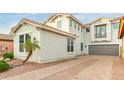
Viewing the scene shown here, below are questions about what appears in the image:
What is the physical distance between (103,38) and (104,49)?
1768mm

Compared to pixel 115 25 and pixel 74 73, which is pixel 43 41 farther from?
pixel 115 25

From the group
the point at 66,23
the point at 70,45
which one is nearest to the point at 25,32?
the point at 70,45

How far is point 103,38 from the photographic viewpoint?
26.5m

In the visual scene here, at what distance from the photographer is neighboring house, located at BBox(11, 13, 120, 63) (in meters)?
13.6

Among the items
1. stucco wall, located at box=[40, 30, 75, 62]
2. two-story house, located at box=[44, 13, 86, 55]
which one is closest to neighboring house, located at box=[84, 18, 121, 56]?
two-story house, located at box=[44, 13, 86, 55]

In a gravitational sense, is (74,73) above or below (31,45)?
below

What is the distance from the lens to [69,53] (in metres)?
18.9

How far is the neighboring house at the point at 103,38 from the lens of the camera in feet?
83.7

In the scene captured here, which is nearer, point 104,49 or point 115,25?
point 115,25
